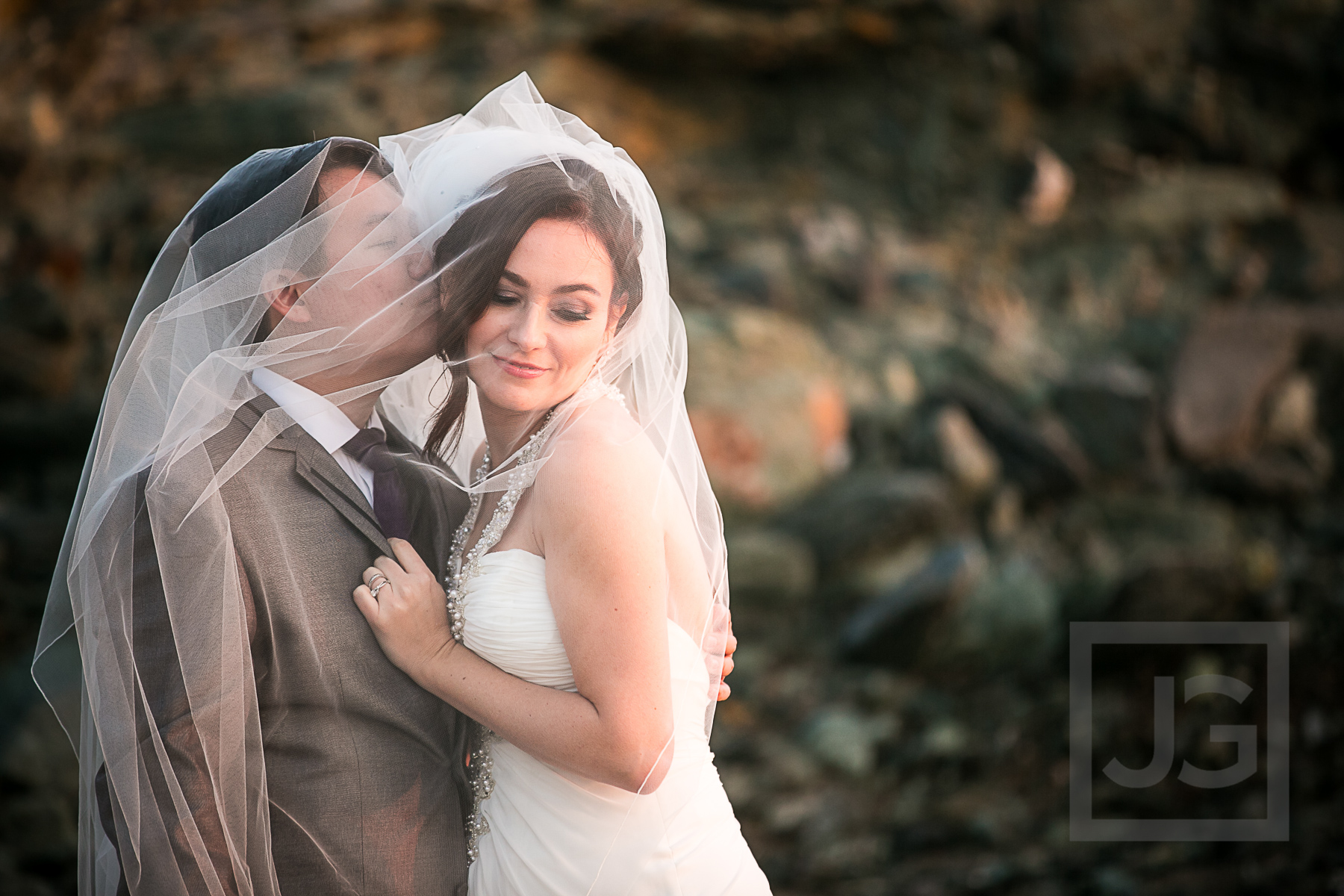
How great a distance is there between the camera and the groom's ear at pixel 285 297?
174cm

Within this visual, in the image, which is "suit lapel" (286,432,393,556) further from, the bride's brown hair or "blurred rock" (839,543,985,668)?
"blurred rock" (839,543,985,668)

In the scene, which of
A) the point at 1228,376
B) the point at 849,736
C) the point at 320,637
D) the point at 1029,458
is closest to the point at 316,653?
the point at 320,637

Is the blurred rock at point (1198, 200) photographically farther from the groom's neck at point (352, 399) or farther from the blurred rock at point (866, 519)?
the groom's neck at point (352, 399)

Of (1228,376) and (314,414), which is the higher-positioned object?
(314,414)

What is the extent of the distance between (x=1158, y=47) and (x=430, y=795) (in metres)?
9.45

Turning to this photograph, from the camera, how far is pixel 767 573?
589 cm

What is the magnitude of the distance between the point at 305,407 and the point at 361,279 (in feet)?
0.77

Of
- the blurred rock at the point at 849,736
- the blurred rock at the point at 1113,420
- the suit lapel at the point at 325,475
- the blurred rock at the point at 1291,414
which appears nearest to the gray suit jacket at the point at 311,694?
the suit lapel at the point at 325,475

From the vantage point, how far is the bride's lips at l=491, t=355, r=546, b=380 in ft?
5.73

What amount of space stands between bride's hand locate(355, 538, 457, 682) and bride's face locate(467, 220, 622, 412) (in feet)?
1.10

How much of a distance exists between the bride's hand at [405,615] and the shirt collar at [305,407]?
0.73ft

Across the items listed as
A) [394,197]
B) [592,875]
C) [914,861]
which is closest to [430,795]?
[592,875]

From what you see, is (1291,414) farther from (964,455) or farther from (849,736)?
(849,736)

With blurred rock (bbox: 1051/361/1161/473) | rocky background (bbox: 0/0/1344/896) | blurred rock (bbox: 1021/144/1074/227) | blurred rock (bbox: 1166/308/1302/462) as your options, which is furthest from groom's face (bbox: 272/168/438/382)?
blurred rock (bbox: 1021/144/1074/227)
